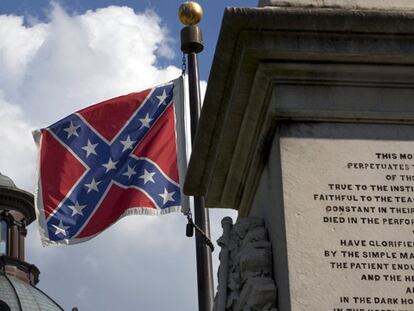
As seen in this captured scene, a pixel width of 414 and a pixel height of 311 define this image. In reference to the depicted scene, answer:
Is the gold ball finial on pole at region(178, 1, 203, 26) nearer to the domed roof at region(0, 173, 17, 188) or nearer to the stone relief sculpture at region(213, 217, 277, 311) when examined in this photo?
the stone relief sculpture at region(213, 217, 277, 311)

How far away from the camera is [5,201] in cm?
8119

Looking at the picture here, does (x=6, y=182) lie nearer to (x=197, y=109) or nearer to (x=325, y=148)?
(x=197, y=109)

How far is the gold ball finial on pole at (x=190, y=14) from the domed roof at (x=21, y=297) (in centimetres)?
5797

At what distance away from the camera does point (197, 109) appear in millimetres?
19750

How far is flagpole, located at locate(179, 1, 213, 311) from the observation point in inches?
723

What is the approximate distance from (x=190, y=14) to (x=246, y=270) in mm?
9929

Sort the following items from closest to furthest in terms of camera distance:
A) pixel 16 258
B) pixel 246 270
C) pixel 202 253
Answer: pixel 246 270, pixel 202 253, pixel 16 258

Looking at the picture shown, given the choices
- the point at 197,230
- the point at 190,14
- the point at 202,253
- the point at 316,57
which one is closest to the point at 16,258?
the point at 190,14

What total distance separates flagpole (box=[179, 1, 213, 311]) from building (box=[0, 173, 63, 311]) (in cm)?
5844

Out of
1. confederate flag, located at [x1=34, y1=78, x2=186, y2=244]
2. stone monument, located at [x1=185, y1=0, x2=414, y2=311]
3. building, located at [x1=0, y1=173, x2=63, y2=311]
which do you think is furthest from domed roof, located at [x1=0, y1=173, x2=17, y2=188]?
stone monument, located at [x1=185, y1=0, x2=414, y2=311]

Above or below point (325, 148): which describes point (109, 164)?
above

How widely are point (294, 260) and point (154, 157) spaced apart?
970cm

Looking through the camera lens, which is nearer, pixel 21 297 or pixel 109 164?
pixel 109 164

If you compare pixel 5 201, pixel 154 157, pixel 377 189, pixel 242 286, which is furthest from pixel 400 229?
pixel 5 201
